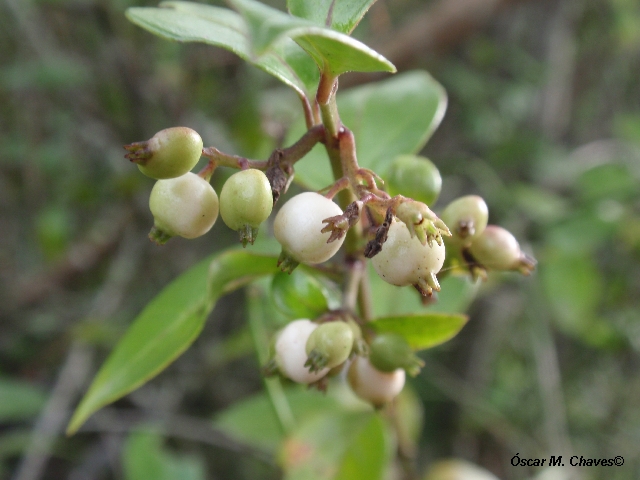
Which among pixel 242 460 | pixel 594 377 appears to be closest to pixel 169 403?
pixel 242 460

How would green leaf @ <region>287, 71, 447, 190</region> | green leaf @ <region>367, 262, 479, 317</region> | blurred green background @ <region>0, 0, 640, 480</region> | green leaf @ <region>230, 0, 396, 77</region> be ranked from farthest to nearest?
blurred green background @ <region>0, 0, 640, 480</region>
green leaf @ <region>367, 262, 479, 317</region>
green leaf @ <region>287, 71, 447, 190</region>
green leaf @ <region>230, 0, 396, 77</region>

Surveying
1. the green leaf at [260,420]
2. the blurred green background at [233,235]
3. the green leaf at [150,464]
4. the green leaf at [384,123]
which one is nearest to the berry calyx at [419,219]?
the green leaf at [384,123]

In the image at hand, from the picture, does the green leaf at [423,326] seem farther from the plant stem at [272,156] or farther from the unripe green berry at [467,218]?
the plant stem at [272,156]

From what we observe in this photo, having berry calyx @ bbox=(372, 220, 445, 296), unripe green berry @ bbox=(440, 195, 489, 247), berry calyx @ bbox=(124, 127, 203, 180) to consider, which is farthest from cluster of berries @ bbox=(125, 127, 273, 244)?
unripe green berry @ bbox=(440, 195, 489, 247)

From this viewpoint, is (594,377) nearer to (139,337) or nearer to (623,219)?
(623,219)

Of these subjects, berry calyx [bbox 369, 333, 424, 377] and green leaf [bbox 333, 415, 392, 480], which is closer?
berry calyx [bbox 369, 333, 424, 377]

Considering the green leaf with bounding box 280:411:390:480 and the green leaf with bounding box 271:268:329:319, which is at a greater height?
the green leaf with bounding box 271:268:329:319

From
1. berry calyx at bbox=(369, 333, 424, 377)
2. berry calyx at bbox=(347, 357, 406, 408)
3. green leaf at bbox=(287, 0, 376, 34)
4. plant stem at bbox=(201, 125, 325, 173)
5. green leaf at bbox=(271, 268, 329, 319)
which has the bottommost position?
berry calyx at bbox=(347, 357, 406, 408)

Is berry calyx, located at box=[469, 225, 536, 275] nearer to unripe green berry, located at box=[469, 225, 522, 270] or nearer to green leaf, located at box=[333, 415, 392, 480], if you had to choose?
unripe green berry, located at box=[469, 225, 522, 270]
